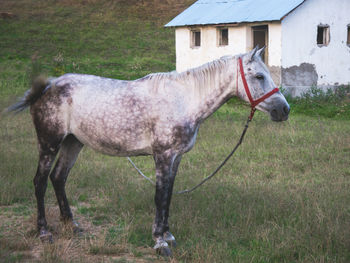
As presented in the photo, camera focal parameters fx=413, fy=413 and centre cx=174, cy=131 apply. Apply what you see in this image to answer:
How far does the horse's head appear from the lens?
14.0 ft

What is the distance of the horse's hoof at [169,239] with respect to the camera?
4434mm

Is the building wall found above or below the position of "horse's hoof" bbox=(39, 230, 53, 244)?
above

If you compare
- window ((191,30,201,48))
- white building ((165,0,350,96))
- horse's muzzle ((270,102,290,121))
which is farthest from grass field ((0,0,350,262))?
window ((191,30,201,48))

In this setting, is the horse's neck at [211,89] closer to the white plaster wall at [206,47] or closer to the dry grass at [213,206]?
the dry grass at [213,206]

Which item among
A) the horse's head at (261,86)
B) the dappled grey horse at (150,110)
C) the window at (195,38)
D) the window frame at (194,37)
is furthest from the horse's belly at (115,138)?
the window at (195,38)

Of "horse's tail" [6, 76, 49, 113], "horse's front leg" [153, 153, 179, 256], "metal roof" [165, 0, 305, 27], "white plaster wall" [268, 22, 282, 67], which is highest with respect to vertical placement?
"metal roof" [165, 0, 305, 27]

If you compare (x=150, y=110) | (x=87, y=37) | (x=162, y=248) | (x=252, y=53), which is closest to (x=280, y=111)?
(x=252, y=53)

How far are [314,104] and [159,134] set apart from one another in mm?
11820

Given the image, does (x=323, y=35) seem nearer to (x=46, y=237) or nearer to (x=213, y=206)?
(x=213, y=206)

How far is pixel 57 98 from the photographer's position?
4.62 meters

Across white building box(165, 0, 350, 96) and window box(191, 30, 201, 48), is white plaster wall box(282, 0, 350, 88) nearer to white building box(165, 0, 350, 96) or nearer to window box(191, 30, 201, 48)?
white building box(165, 0, 350, 96)

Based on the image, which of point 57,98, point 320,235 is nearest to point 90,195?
point 57,98

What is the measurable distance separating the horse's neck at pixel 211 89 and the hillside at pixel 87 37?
12935 millimetres

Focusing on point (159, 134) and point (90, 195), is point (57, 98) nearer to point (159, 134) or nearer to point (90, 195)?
point (159, 134)
